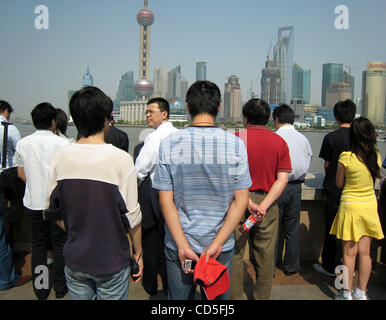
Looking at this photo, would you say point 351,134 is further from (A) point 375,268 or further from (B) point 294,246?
(A) point 375,268

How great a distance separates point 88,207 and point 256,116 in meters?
1.73

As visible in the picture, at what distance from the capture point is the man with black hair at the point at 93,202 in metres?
1.71

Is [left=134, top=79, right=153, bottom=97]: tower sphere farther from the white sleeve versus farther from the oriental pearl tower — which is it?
the white sleeve

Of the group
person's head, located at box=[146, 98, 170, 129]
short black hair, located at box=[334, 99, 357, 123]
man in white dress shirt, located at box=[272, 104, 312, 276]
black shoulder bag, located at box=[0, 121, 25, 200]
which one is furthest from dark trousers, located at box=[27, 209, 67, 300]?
short black hair, located at box=[334, 99, 357, 123]

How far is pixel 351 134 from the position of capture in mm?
2893

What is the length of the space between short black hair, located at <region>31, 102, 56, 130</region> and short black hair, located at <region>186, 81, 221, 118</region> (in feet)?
5.57

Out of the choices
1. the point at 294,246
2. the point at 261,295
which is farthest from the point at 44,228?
the point at 294,246

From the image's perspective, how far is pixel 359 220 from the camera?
2.89 m

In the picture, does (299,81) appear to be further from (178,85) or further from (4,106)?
(4,106)

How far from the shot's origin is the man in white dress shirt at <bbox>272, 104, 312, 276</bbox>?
3.49m

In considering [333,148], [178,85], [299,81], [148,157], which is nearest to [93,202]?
[148,157]

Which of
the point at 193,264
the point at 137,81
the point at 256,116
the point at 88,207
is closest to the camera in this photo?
the point at 88,207

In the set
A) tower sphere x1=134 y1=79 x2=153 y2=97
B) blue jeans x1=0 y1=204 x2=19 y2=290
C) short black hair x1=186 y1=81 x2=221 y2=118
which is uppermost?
tower sphere x1=134 y1=79 x2=153 y2=97
